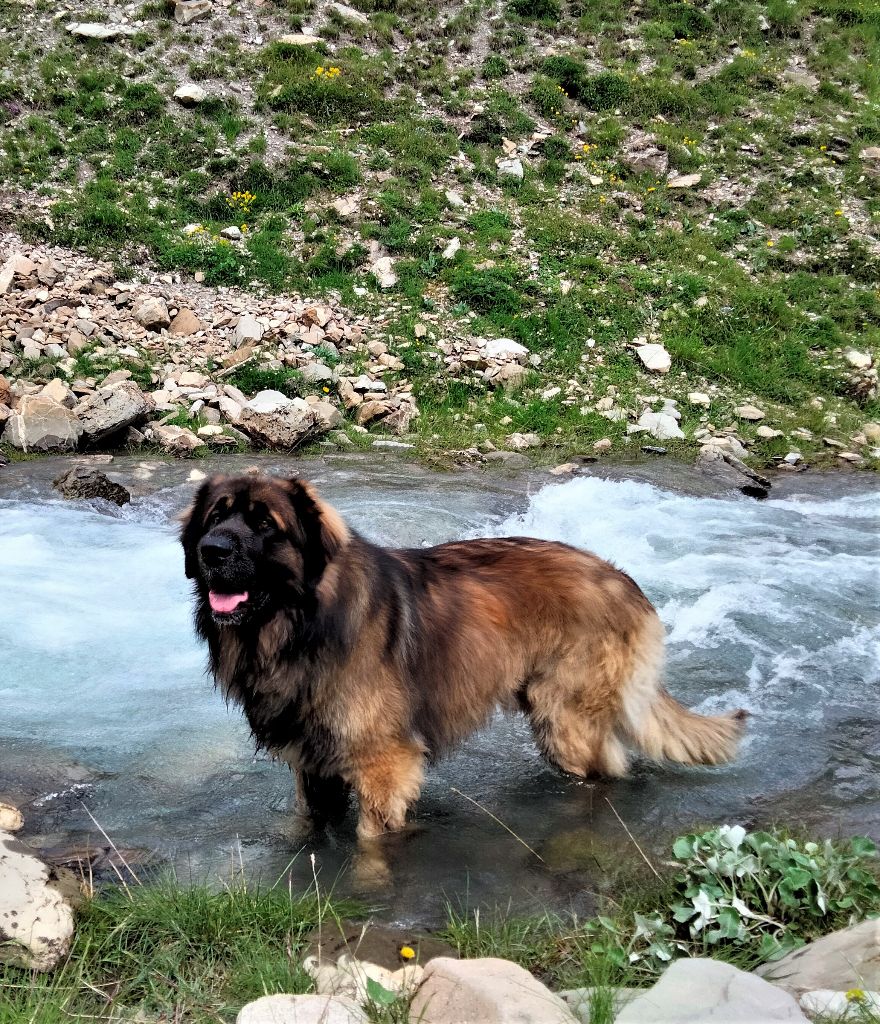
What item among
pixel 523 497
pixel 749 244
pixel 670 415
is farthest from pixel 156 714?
pixel 749 244

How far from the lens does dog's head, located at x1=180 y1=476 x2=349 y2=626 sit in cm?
396

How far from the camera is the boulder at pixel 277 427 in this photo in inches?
452

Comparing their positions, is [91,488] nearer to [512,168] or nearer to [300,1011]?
[300,1011]

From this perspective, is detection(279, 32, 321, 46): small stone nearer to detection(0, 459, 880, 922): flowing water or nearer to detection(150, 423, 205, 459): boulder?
detection(150, 423, 205, 459): boulder

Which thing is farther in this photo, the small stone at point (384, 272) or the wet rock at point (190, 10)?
the wet rock at point (190, 10)

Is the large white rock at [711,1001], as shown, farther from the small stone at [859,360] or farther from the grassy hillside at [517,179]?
the small stone at [859,360]

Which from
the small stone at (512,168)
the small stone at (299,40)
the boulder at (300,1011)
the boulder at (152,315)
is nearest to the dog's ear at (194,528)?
the boulder at (300,1011)

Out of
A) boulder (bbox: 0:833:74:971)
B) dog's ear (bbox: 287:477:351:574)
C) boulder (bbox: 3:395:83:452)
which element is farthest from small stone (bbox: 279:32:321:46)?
boulder (bbox: 0:833:74:971)

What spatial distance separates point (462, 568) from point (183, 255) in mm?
11756

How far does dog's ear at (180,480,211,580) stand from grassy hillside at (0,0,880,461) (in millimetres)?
7758

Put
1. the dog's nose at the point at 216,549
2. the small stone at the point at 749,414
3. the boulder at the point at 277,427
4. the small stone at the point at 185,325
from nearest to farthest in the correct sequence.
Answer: the dog's nose at the point at 216,549, the boulder at the point at 277,427, the small stone at the point at 749,414, the small stone at the point at 185,325

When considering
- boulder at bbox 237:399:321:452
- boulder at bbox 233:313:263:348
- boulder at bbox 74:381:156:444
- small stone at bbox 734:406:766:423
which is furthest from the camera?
small stone at bbox 734:406:766:423

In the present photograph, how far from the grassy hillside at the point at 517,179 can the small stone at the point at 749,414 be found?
0.38 feet

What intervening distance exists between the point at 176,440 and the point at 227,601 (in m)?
7.53
